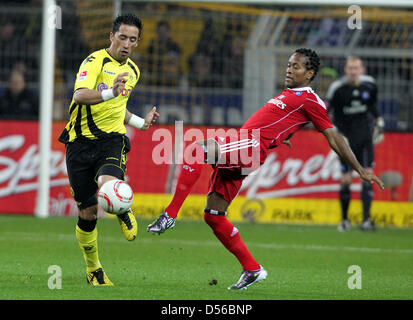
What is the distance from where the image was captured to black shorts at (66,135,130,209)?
272 inches

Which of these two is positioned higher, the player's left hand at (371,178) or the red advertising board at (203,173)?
the red advertising board at (203,173)

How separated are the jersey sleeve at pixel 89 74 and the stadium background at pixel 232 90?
662 cm

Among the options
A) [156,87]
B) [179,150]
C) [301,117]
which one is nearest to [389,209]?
[179,150]

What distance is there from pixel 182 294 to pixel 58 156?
7.56 meters

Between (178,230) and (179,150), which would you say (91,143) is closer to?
(178,230)

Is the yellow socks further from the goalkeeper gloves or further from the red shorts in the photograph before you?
the goalkeeper gloves

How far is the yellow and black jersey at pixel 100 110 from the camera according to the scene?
6.85 meters

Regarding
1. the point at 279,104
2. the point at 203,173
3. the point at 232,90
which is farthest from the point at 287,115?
the point at 232,90

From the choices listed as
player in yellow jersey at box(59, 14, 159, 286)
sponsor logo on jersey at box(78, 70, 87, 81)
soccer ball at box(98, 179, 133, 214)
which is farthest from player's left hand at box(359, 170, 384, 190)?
sponsor logo on jersey at box(78, 70, 87, 81)

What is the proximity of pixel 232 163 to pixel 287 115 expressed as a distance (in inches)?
24.7

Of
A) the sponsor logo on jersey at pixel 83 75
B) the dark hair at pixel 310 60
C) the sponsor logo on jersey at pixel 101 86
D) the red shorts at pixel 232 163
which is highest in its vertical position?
the dark hair at pixel 310 60

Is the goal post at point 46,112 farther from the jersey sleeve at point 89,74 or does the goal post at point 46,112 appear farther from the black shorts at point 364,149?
the jersey sleeve at point 89,74

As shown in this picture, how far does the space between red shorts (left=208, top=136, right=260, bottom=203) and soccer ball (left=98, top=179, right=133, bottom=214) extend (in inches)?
32.3

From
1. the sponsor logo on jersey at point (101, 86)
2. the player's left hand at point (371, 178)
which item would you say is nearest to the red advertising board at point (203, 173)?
the sponsor logo on jersey at point (101, 86)
